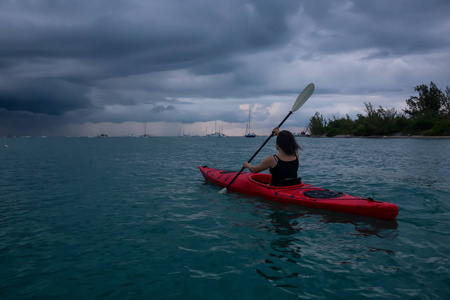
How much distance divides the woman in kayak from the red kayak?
0.22 meters

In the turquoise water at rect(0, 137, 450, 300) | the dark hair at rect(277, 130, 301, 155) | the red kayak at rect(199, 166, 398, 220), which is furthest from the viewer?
the dark hair at rect(277, 130, 301, 155)

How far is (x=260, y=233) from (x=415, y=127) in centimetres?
7574

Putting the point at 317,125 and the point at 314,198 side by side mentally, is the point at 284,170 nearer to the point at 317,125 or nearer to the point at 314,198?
the point at 314,198

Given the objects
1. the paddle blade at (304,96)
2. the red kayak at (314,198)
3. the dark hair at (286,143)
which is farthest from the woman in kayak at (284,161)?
the paddle blade at (304,96)

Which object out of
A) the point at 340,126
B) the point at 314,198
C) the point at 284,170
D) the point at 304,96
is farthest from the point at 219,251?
the point at 340,126

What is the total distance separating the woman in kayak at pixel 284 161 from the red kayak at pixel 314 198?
223 millimetres

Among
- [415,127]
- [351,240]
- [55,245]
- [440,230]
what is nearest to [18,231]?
[55,245]

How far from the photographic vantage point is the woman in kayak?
20.9ft

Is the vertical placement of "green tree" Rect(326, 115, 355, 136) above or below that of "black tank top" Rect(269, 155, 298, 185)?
above

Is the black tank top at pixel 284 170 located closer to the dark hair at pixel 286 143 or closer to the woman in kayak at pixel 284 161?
the woman in kayak at pixel 284 161

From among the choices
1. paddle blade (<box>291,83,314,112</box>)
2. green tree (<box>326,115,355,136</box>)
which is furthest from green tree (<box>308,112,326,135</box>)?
paddle blade (<box>291,83,314,112</box>)

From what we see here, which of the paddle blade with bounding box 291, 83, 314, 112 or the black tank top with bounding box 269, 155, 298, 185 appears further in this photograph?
the paddle blade with bounding box 291, 83, 314, 112

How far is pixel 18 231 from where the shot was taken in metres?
5.45

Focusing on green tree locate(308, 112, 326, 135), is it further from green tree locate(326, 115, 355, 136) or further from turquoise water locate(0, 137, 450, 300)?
turquoise water locate(0, 137, 450, 300)
